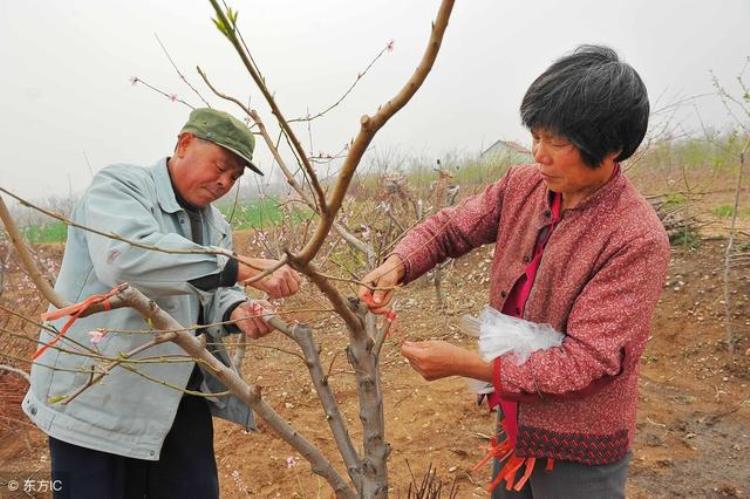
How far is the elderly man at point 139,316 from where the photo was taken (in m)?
1.42

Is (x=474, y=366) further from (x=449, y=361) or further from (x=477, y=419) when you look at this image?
(x=477, y=419)

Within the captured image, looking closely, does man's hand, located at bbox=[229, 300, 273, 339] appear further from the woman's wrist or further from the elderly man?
the woman's wrist

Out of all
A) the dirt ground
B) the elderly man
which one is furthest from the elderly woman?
the dirt ground

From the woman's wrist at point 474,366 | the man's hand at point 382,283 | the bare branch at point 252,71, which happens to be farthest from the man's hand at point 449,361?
the bare branch at point 252,71

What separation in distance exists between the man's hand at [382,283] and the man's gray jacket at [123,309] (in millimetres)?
438

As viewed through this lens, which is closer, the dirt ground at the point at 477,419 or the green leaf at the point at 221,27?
the green leaf at the point at 221,27

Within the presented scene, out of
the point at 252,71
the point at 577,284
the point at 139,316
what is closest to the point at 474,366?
the point at 577,284

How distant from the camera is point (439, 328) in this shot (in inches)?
195

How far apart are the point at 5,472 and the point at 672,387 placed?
4473mm

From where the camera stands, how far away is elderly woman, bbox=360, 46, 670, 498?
3.69 feet

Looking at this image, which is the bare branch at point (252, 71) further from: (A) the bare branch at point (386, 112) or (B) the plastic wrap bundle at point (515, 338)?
(B) the plastic wrap bundle at point (515, 338)

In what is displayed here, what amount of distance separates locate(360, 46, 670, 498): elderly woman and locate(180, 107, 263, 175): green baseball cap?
2.21 ft

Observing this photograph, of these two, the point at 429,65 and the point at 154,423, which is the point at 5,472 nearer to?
the point at 154,423

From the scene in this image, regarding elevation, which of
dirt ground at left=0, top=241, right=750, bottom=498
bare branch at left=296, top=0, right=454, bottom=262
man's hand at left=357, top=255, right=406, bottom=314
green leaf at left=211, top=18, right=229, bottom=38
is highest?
green leaf at left=211, top=18, right=229, bottom=38
